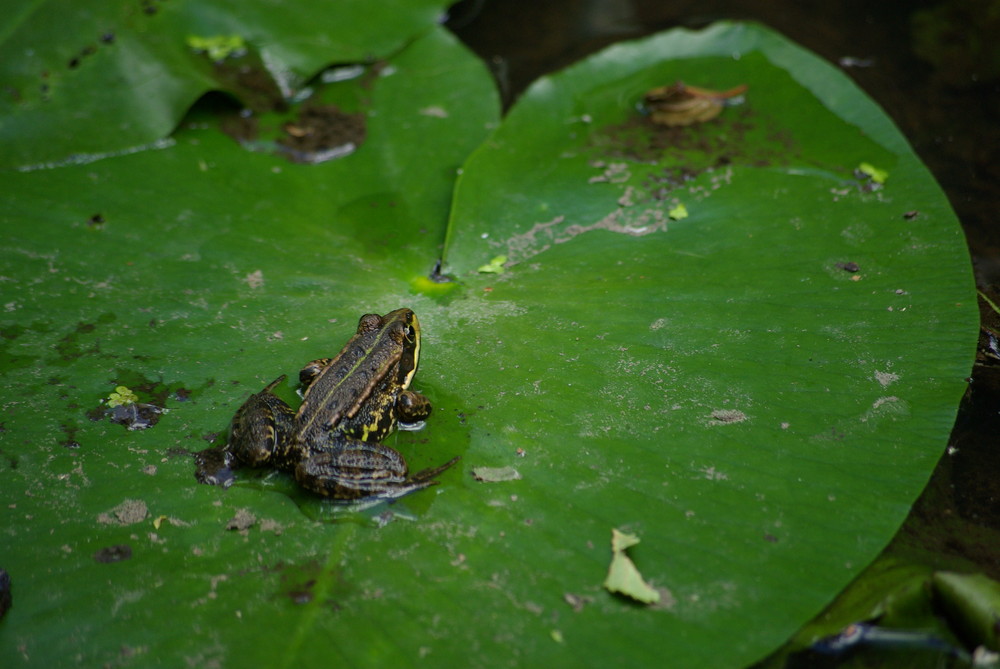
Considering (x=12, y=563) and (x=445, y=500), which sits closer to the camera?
(x=12, y=563)

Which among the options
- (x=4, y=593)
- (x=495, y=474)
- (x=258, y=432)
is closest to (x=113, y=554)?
(x=4, y=593)

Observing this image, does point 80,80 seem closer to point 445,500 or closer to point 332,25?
point 332,25

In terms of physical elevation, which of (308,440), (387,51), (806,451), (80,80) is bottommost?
(806,451)

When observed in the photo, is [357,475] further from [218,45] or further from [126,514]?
[218,45]

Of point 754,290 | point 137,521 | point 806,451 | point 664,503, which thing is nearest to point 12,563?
point 137,521

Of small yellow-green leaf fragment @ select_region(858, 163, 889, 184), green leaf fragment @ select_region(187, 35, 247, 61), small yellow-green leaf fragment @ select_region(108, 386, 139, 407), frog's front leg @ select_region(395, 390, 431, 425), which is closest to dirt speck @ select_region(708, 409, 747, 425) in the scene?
frog's front leg @ select_region(395, 390, 431, 425)

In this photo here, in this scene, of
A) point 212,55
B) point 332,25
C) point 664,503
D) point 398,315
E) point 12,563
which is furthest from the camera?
point 332,25

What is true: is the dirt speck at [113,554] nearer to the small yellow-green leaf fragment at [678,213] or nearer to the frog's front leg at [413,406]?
the frog's front leg at [413,406]
